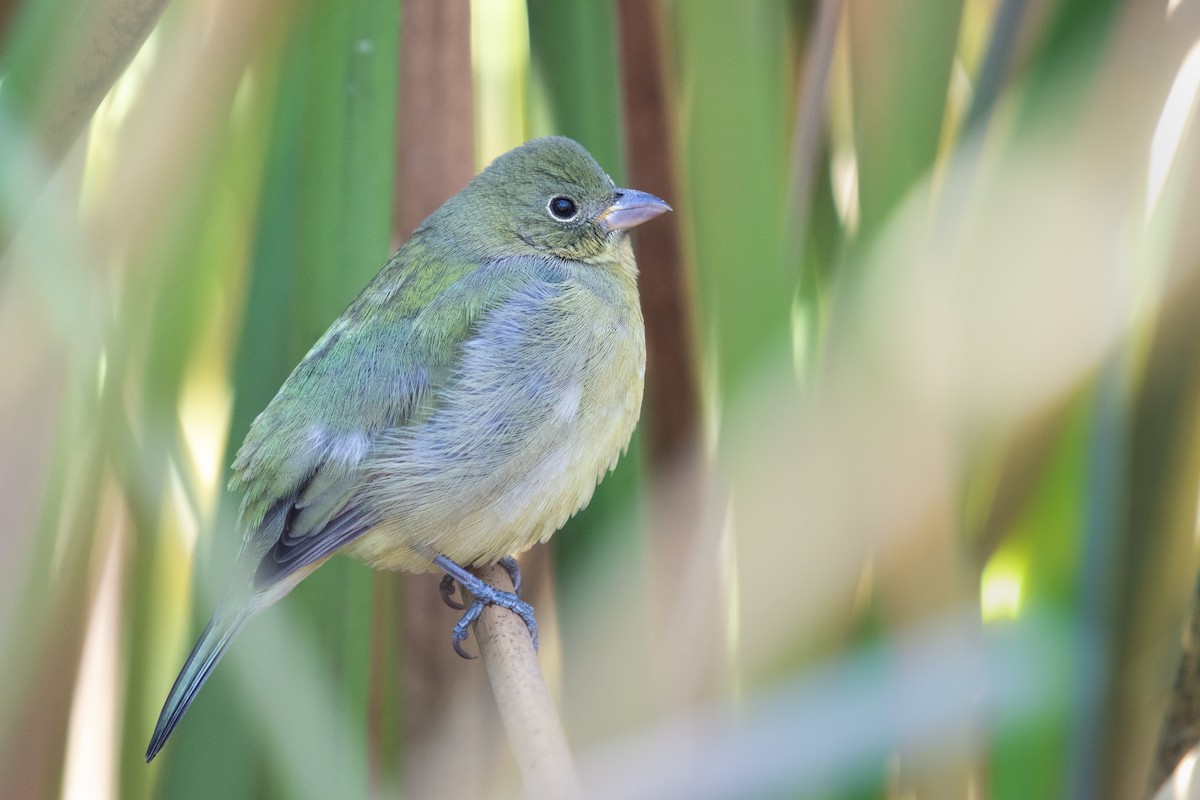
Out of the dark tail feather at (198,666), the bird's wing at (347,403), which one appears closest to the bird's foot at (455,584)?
the bird's wing at (347,403)

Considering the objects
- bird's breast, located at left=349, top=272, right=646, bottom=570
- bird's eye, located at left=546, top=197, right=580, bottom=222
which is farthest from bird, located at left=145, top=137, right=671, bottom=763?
bird's eye, located at left=546, top=197, right=580, bottom=222

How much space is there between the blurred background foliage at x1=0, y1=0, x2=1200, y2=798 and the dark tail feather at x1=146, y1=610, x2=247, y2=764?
34mm

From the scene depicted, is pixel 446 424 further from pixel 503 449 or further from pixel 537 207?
pixel 537 207

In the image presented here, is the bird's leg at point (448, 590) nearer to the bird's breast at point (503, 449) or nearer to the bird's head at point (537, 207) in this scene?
the bird's breast at point (503, 449)

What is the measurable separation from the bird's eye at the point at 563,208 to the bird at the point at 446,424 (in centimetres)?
14

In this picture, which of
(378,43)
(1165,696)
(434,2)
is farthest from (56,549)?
(1165,696)

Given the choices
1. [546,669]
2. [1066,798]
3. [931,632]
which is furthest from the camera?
[546,669]

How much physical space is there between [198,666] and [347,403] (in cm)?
44

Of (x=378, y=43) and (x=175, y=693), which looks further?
(x=378, y=43)

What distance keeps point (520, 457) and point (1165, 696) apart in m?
0.94

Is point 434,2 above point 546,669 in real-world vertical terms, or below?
above

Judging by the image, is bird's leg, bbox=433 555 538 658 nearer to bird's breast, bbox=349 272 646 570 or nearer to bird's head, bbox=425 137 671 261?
bird's breast, bbox=349 272 646 570

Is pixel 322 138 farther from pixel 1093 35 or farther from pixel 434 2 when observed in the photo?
pixel 1093 35

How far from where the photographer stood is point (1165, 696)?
158cm
